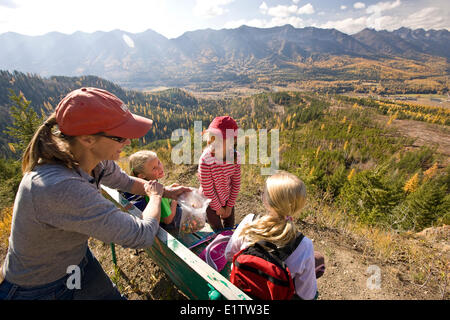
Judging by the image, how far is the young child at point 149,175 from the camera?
2.49 m

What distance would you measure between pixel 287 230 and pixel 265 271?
1.14 ft

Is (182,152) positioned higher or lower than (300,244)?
lower

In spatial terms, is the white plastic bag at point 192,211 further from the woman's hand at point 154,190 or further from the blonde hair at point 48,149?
the blonde hair at point 48,149

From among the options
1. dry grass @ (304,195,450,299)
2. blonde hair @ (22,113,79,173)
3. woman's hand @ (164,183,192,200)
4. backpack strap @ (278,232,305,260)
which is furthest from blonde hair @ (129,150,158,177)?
dry grass @ (304,195,450,299)

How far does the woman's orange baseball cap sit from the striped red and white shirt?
141 centimetres

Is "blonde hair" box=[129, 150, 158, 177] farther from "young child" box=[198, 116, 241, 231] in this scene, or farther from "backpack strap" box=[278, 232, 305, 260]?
"backpack strap" box=[278, 232, 305, 260]

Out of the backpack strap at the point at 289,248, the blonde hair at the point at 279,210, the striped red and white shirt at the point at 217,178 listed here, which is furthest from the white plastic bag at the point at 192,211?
the backpack strap at the point at 289,248

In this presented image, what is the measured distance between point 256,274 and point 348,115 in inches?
2140

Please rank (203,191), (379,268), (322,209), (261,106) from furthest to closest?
(261,106) → (322,209) → (379,268) → (203,191)

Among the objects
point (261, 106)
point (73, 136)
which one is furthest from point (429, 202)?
point (261, 106)

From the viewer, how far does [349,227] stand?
13.1ft

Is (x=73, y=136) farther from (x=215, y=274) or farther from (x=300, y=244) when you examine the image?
(x=300, y=244)

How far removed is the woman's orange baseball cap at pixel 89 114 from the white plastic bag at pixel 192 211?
1.23m

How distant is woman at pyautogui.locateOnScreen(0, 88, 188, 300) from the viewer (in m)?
1.18
